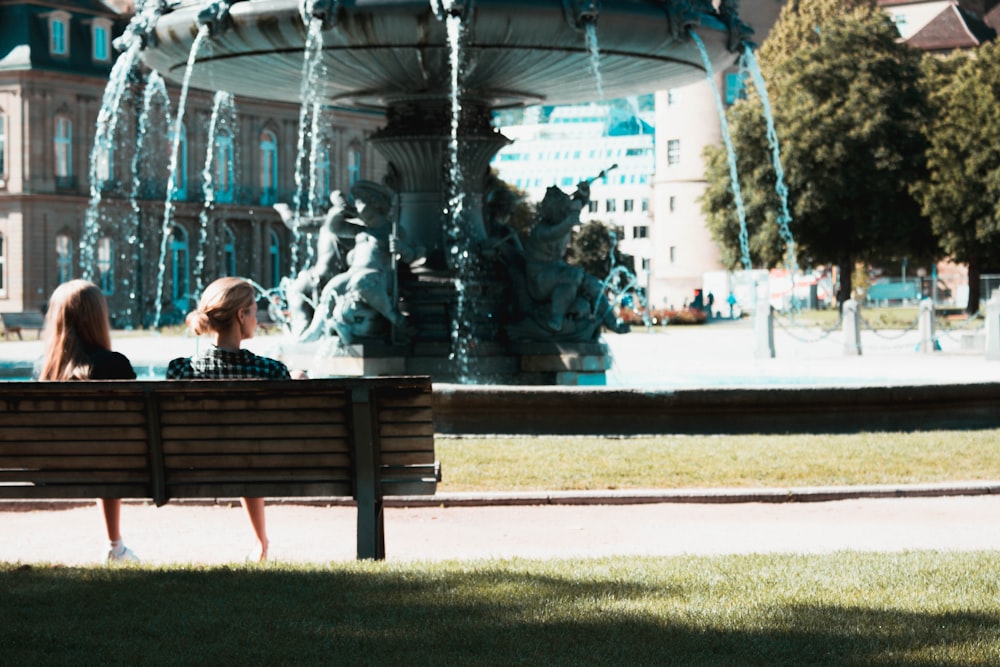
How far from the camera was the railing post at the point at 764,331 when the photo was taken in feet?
97.7

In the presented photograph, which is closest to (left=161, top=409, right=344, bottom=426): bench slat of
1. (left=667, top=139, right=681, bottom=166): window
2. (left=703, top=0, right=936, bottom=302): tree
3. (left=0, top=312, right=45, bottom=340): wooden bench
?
(left=0, top=312, right=45, bottom=340): wooden bench

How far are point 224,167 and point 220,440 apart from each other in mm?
72181

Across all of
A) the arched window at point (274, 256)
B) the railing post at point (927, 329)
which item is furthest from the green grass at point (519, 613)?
the arched window at point (274, 256)

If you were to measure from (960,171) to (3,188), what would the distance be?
37.7m

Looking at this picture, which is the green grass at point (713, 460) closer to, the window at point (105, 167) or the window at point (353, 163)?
the window at point (105, 167)

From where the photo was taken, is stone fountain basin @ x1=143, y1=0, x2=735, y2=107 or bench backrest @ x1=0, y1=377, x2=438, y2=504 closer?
bench backrest @ x1=0, y1=377, x2=438, y2=504

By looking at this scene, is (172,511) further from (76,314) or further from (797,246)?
(797,246)

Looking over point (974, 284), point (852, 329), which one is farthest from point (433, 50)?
point (974, 284)

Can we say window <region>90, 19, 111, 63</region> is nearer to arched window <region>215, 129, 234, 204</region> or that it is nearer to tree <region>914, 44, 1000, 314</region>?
arched window <region>215, 129, 234, 204</region>

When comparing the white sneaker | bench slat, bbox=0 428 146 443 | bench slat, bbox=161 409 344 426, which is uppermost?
bench slat, bbox=161 409 344 426

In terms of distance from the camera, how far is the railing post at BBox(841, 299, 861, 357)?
3070 cm

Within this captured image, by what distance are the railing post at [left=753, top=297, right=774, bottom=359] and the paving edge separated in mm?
18880

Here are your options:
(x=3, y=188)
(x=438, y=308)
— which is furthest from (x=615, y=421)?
(x=3, y=188)

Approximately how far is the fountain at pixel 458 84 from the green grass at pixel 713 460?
117 inches
